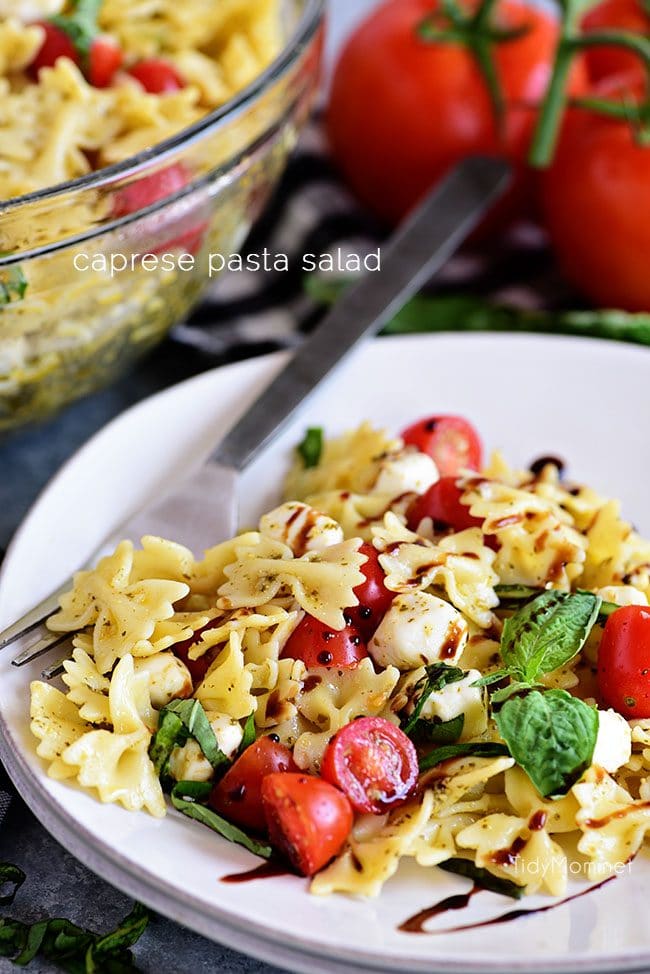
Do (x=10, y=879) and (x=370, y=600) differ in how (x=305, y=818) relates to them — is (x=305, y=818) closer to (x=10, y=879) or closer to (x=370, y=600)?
(x=370, y=600)

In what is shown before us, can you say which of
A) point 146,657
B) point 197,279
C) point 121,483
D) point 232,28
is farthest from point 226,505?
point 232,28

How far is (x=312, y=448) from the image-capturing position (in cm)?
219

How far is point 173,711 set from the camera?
157 cm

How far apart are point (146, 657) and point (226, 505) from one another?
1.44 ft

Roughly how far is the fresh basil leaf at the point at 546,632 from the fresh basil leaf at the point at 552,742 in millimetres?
104

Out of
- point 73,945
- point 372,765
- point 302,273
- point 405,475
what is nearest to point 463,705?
point 372,765

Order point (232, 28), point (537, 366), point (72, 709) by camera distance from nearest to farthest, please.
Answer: point (72, 709) < point (537, 366) < point (232, 28)

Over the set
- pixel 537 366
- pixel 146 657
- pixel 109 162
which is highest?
pixel 109 162

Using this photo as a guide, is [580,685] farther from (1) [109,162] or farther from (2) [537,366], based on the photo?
(1) [109,162]

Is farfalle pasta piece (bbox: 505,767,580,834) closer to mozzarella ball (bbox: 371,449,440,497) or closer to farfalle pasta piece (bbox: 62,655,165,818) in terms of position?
farfalle pasta piece (bbox: 62,655,165,818)

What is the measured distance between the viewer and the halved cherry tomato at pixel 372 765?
4.85 ft

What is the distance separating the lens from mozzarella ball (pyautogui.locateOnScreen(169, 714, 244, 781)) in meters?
1.51

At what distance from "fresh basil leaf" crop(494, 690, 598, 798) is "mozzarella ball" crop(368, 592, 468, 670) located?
0.49 ft

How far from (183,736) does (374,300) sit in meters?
1.14
